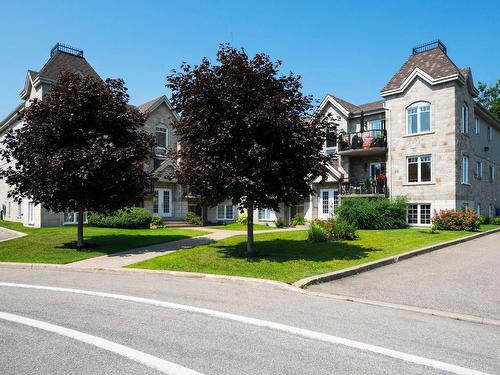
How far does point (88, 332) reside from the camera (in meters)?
5.79

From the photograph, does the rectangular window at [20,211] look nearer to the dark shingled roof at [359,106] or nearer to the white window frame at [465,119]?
the dark shingled roof at [359,106]

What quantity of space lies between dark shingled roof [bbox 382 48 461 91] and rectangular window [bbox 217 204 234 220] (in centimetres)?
Result: 1462

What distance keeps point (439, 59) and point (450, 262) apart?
18838 mm

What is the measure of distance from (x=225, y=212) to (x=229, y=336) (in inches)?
1090

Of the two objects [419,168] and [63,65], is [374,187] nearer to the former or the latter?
[419,168]

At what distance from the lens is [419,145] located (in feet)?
84.3

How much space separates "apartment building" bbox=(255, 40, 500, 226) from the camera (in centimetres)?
2478

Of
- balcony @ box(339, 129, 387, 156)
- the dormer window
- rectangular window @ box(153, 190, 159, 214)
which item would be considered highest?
the dormer window

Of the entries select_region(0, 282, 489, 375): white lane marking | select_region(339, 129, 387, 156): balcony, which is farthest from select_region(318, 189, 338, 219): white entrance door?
select_region(0, 282, 489, 375): white lane marking

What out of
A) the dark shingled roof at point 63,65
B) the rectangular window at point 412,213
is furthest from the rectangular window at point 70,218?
the rectangular window at point 412,213

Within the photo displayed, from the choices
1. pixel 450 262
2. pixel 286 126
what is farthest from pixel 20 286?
pixel 450 262

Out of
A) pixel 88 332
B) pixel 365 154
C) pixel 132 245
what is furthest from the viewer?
pixel 365 154

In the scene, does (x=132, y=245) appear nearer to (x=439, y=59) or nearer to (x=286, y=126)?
(x=286, y=126)

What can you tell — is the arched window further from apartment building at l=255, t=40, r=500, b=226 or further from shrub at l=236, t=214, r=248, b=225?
shrub at l=236, t=214, r=248, b=225
